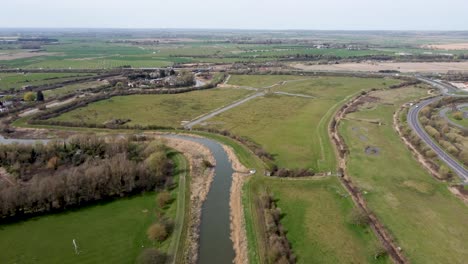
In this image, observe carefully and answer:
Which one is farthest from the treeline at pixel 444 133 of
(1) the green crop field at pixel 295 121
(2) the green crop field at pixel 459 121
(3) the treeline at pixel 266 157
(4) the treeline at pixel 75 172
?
(4) the treeline at pixel 75 172

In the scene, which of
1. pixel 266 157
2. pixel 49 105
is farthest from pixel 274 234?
pixel 49 105

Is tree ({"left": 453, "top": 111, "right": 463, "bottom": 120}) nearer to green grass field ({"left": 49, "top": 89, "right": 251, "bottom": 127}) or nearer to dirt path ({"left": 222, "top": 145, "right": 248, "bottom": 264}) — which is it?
green grass field ({"left": 49, "top": 89, "right": 251, "bottom": 127})

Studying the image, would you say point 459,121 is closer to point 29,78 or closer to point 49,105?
point 49,105

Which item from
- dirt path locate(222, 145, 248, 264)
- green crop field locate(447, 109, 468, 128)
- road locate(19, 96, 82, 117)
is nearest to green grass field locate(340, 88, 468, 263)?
dirt path locate(222, 145, 248, 264)

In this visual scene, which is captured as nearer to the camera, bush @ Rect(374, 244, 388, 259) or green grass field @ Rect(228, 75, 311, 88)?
bush @ Rect(374, 244, 388, 259)

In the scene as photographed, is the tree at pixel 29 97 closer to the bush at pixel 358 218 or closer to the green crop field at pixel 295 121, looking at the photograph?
the green crop field at pixel 295 121

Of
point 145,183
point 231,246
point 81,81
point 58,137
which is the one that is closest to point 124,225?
point 145,183
